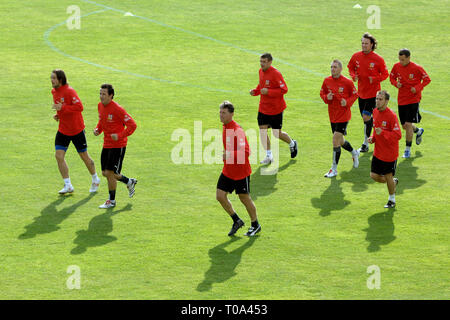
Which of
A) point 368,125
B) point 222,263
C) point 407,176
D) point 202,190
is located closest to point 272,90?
point 368,125

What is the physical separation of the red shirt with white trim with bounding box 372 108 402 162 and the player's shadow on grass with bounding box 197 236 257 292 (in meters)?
3.05

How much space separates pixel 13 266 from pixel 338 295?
523 centimetres

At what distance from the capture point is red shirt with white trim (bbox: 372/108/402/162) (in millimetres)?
13500

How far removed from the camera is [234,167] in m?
12.4

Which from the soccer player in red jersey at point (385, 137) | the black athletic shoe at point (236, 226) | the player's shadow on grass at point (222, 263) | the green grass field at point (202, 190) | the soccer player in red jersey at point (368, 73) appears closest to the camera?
the player's shadow on grass at point (222, 263)

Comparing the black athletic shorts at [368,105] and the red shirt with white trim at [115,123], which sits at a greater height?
the black athletic shorts at [368,105]

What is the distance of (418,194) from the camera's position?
14641 millimetres

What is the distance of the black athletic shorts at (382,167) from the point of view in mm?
13617

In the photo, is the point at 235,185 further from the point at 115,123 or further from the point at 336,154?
the point at 336,154

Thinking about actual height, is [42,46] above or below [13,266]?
above

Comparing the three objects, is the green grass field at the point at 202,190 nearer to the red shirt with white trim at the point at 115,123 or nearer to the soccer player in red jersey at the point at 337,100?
the soccer player in red jersey at the point at 337,100

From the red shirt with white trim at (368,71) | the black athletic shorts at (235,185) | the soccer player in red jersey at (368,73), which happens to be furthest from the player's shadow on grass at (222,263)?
the red shirt with white trim at (368,71)

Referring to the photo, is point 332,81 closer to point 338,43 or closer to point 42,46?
point 338,43
